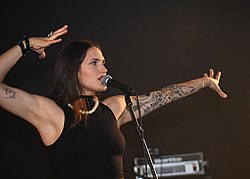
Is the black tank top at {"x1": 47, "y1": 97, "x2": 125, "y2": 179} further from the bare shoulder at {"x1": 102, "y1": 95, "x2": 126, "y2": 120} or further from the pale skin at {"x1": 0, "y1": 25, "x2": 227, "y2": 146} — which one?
the bare shoulder at {"x1": 102, "y1": 95, "x2": 126, "y2": 120}

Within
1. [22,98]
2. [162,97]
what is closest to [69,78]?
[22,98]

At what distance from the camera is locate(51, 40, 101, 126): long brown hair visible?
229 cm

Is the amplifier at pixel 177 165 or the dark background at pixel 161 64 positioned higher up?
the dark background at pixel 161 64

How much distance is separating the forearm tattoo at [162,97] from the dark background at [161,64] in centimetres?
115

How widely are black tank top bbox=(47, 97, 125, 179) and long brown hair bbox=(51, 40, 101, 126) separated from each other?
0.35ft

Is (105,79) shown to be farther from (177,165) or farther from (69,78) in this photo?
(177,165)

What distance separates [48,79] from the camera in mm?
3848

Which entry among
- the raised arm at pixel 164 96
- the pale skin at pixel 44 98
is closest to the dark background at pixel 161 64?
the raised arm at pixel 164 96

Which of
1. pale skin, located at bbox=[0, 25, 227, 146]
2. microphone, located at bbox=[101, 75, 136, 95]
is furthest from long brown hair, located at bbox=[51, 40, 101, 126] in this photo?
microphone, located at bbox=[101, 75, 136, 95]

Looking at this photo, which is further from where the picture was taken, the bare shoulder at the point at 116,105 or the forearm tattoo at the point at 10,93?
the bare shoulder at the point at 116,105

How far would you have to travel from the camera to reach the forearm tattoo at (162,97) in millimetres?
2639

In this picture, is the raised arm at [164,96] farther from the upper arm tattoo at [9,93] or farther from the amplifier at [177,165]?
the amplifier at [177,165]

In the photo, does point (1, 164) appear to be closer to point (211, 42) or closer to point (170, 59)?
point (170, 59)

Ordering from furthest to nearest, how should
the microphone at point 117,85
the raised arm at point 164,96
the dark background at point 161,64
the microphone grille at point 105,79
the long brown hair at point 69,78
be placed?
the dark background at point 161,64, the raised arm at point 164,96, the long brown hair at point 69,78, the microphone grille at point 105,79, the microphone at point 117,85
